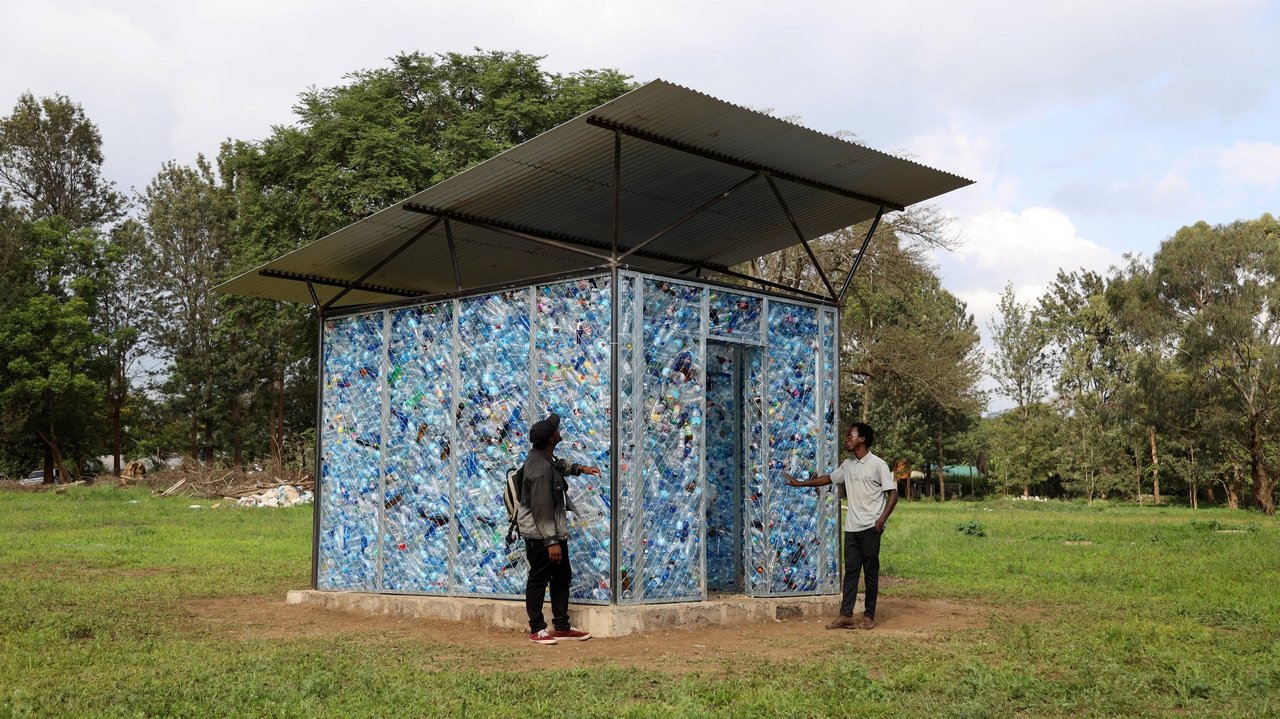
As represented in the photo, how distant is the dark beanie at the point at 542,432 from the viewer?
369 inches

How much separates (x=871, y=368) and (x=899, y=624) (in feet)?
81.6

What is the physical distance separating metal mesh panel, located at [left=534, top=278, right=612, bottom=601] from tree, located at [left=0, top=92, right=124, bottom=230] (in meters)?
46.6

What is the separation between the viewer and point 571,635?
29.9ft

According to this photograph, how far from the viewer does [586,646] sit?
344 inches

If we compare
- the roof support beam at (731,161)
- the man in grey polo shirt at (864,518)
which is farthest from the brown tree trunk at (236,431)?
the man in grey polo shirt at (864,518)

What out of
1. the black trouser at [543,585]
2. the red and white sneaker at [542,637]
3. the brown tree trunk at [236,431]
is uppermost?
the brown tree trunk at [236,431]

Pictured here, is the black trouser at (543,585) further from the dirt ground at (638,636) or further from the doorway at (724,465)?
the doorway at (724,465)

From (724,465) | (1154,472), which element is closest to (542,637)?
(724,465)

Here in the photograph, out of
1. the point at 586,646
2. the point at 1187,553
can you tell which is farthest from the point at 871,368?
the point at 586,646

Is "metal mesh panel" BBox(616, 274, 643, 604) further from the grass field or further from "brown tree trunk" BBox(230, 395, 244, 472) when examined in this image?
"brown tree trunk" BBox(230, 395, 244, 472)

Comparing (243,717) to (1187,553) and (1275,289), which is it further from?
(1275,289)

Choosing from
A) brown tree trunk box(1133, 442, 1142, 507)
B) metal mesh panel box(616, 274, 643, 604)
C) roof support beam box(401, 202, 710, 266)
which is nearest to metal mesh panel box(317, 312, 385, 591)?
roof support beam box(401, 202, 710, 266)

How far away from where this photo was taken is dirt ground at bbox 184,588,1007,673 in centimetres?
818

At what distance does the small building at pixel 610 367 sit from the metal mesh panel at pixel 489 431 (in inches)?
0.9
